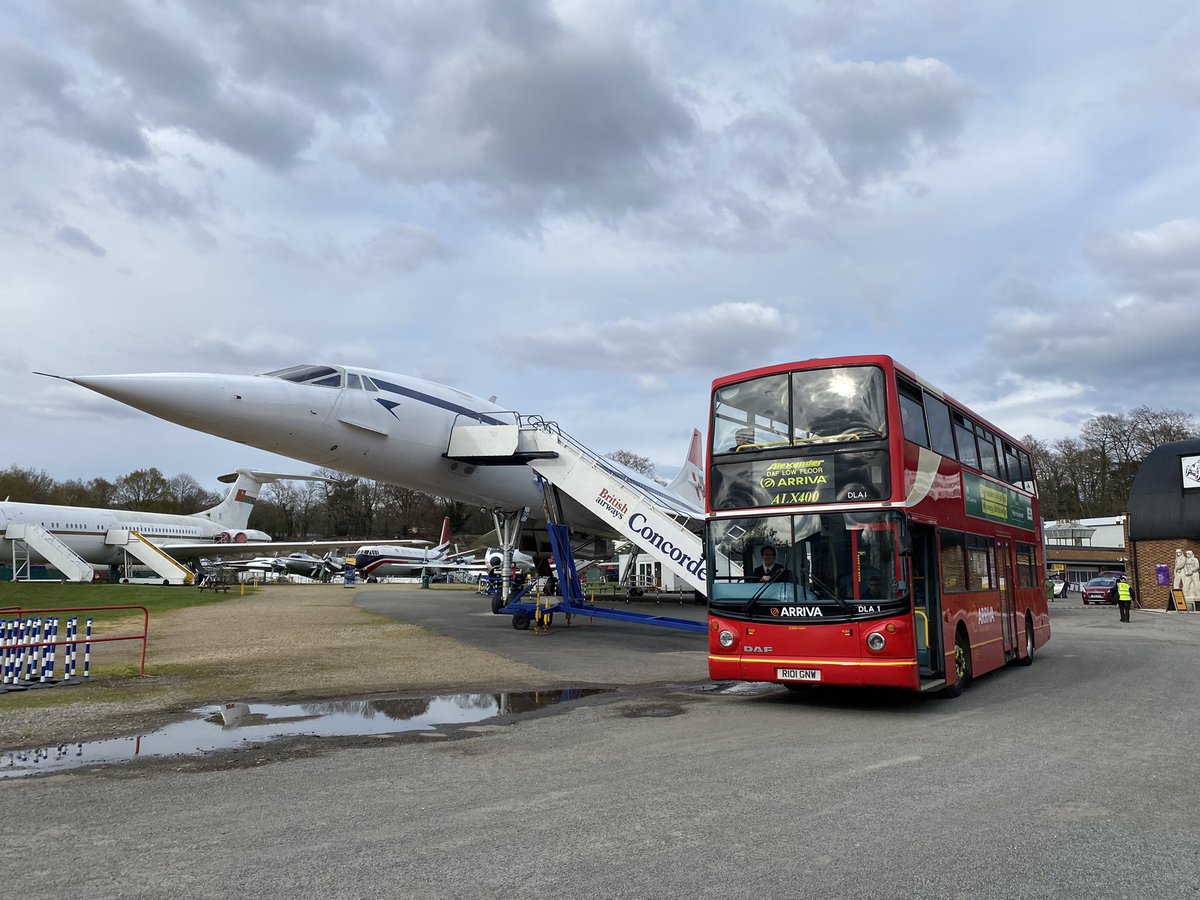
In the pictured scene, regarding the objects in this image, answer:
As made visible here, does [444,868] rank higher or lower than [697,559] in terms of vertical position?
lower

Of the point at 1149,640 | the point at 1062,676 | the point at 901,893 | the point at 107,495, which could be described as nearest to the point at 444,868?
the point at 901,893

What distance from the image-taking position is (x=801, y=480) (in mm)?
9578

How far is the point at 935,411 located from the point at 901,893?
8055mm

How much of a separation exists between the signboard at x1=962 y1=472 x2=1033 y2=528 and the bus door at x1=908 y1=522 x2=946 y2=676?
191 cm

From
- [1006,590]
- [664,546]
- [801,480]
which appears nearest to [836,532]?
[801,480]

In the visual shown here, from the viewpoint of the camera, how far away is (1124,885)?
3.97 m

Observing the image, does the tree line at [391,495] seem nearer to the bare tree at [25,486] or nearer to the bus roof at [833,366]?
the bare tree at [25,486]

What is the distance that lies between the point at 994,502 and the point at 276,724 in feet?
34.5

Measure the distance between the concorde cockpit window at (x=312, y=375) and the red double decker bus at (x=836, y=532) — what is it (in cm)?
935

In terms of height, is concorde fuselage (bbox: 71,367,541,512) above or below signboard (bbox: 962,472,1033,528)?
above

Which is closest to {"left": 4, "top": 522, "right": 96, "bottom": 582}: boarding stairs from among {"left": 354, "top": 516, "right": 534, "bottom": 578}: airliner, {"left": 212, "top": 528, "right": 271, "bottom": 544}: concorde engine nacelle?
{"left": 212, "top": 528, "right": 271, "bottom": 544}: concorde engine nacelle

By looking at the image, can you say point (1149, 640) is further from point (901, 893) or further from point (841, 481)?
point (901, 893)

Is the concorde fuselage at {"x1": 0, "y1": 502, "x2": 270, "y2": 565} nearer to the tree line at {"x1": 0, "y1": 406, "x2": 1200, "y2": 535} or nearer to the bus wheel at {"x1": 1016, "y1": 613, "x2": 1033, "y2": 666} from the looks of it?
the tree line at {"x1": 0, "y1": 406, "x2": 1200, "y2": 535}

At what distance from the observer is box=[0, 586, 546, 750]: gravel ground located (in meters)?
8.87
